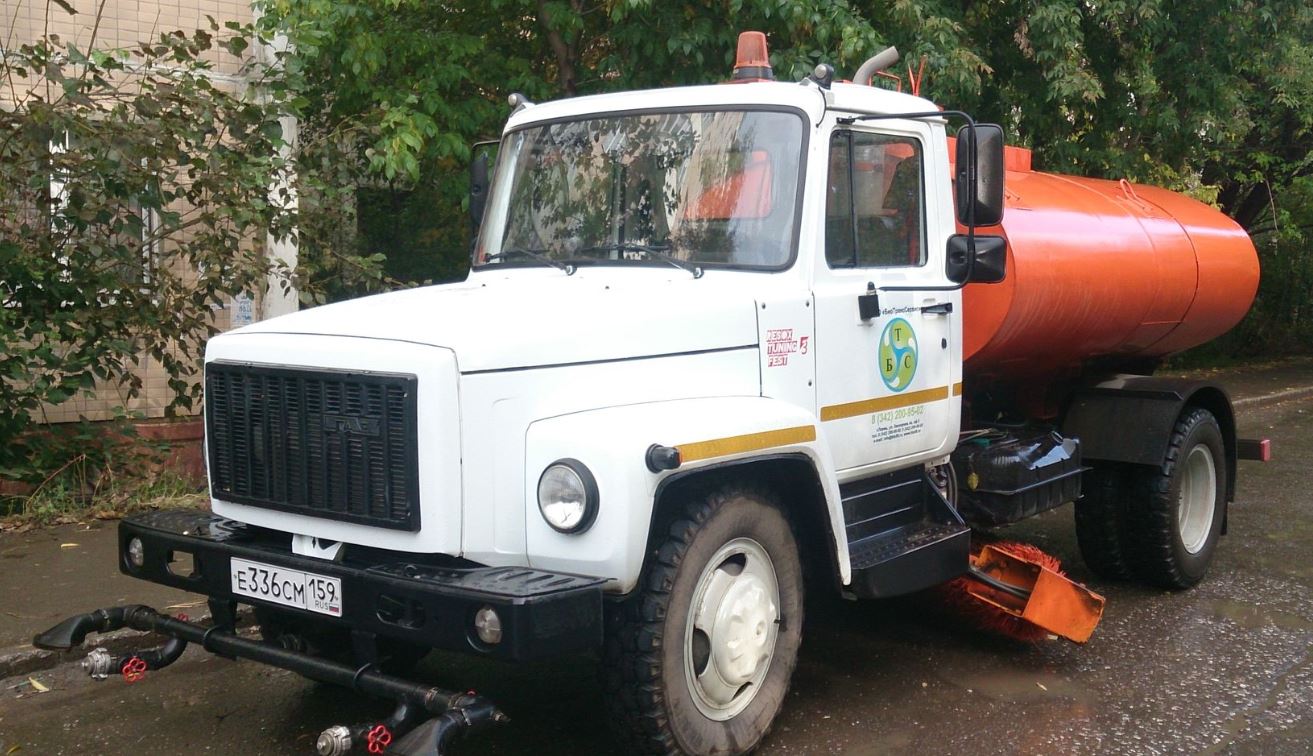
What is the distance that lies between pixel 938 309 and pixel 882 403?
60 cm

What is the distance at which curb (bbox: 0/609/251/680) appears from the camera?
17.6ft

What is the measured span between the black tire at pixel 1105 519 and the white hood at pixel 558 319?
321cm

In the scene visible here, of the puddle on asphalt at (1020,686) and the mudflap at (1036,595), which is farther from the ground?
the mudflap at (1036,595)

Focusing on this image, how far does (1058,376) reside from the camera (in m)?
→ 6.91

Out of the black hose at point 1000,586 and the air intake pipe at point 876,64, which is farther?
the black hose at point 1000,586

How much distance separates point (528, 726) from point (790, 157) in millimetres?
2389

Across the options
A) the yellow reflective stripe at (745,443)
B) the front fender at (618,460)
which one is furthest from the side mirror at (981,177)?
the front fender at (618,460)

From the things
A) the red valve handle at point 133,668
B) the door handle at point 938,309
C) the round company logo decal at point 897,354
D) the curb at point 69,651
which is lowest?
the curb at point 69,651

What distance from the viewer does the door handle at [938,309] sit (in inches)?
211

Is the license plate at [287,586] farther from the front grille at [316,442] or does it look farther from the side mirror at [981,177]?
the side mirror at [981,177]

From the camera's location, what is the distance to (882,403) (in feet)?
16.7

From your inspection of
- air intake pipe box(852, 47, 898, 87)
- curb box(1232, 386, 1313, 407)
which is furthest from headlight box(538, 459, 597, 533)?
curb box(1232, 386, 1313, 407)

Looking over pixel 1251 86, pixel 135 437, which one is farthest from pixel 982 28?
pixel 135 437

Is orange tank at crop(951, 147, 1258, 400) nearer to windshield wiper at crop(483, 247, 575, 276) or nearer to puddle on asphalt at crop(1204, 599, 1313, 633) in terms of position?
puddle on asphalt at crop(1204, 599, 1313, 633)
